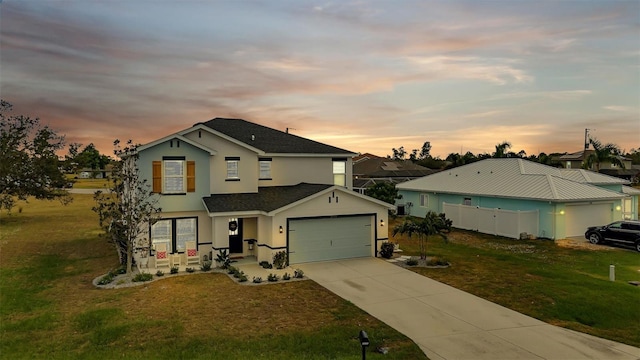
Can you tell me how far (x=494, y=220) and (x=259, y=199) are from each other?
17.2 meters

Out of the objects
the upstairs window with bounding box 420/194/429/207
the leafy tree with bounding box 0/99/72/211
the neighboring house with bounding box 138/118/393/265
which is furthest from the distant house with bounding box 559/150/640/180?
the leafy tree with bounding box 0/99/72/211

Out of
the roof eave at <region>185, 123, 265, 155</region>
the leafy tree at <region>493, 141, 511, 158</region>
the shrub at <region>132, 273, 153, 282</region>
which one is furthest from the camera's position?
the leafy tree at <region>493, 141, 511, 158</region>

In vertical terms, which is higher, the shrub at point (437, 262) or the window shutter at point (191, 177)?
the window shutter at point (191, 177)

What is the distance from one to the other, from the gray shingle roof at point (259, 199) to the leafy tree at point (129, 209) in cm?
269

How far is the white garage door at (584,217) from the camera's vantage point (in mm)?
26016

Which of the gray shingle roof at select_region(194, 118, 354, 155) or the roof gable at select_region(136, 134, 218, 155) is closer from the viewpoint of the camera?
the roof gable at select_region(136, 134, 218, 155)

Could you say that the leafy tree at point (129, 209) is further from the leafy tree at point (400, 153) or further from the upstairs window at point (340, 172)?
the leafy tree at point (400, 153)

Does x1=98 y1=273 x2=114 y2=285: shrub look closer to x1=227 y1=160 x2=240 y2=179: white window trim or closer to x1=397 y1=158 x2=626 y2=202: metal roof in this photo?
x1=227 y1=160 x2=240 y2=179: white window trim

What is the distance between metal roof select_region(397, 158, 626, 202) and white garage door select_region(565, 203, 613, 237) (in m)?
0.87

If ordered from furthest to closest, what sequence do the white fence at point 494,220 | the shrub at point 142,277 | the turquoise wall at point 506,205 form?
Result: the white fence at point 494,220 → the turquoise wall at point 506,205 → the shrub at point 142,277

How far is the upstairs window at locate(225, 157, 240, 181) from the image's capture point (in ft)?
70.0

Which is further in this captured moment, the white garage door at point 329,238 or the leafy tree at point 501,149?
the leafy tree at point 501,149

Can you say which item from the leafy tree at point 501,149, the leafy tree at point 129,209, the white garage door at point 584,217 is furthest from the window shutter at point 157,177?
the leafy tree at point 501,149

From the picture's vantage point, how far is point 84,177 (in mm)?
112500
